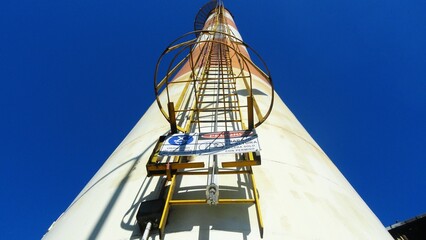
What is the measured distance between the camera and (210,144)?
2.96 metres

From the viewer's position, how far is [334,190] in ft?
10.6

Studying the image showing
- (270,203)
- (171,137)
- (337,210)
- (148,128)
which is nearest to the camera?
(270,203)

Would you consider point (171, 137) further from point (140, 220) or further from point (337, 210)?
point (337, 210)

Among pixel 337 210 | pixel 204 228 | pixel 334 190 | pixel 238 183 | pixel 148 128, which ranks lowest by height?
pixel 204 228

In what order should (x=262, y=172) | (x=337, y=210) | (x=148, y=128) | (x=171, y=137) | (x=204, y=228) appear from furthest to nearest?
(x=148, y=128)
(x=171, y=137)
(x=262, y=172)
(x=337, y=210)
(x=204, y=228)

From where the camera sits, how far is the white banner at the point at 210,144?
2.84m

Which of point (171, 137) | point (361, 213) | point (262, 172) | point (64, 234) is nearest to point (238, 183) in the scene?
Result: point (262, 172)

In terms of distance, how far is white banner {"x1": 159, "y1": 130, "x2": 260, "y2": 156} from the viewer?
2.84 m

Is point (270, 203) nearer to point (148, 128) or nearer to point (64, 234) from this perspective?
point (64, 234)

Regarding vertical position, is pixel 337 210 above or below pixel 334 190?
below

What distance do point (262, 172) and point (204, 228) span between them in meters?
1.07

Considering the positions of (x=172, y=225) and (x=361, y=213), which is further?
(x=361, y=213)

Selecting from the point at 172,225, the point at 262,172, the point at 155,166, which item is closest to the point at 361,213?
the point at 262,172

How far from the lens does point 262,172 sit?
120 inches
